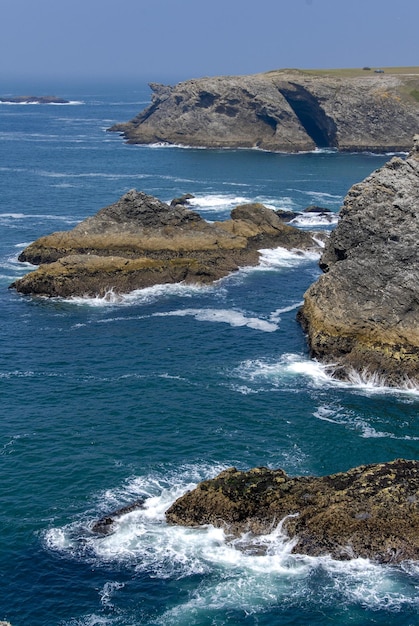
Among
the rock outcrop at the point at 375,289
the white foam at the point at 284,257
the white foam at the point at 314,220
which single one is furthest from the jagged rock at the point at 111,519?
the white foam at the point at 314,220

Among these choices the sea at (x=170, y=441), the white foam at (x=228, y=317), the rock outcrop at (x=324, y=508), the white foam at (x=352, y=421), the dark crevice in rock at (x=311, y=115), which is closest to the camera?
the sea at (x=170, y=441)

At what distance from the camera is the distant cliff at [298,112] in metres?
181

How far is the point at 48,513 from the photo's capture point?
4200 cm

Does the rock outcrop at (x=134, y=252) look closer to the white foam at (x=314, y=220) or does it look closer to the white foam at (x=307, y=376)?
the white foam at (x=314, y=220)

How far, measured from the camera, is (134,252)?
273 ft

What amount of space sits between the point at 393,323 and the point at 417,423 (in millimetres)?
10721

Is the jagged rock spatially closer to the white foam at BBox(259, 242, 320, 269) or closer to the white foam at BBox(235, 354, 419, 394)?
the white foam at BBox(235, 354, 419, 394)

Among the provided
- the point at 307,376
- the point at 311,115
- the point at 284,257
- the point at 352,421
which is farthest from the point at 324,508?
the point at 311,115

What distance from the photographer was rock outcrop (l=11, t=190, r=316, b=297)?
78.2m

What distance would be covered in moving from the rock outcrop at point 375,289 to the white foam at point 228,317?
186 inches

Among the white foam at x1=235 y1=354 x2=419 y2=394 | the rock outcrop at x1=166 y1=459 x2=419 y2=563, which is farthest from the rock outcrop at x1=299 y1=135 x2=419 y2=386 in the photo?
the rock outcrop at x1=166 y1=459 x2=419 y2=563

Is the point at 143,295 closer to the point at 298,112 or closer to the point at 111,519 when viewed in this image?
the point at 111,519

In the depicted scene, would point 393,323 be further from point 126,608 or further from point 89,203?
point 89,203

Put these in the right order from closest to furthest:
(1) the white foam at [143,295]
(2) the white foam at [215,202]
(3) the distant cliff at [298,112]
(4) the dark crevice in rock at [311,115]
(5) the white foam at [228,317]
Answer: (5) the white foam at [228,317], (1) the white foam at [143,295], (2) the white foam at [215,202], (3) the distant cliff at [298,112], (4) the dark crevice in rock at [311,115]
